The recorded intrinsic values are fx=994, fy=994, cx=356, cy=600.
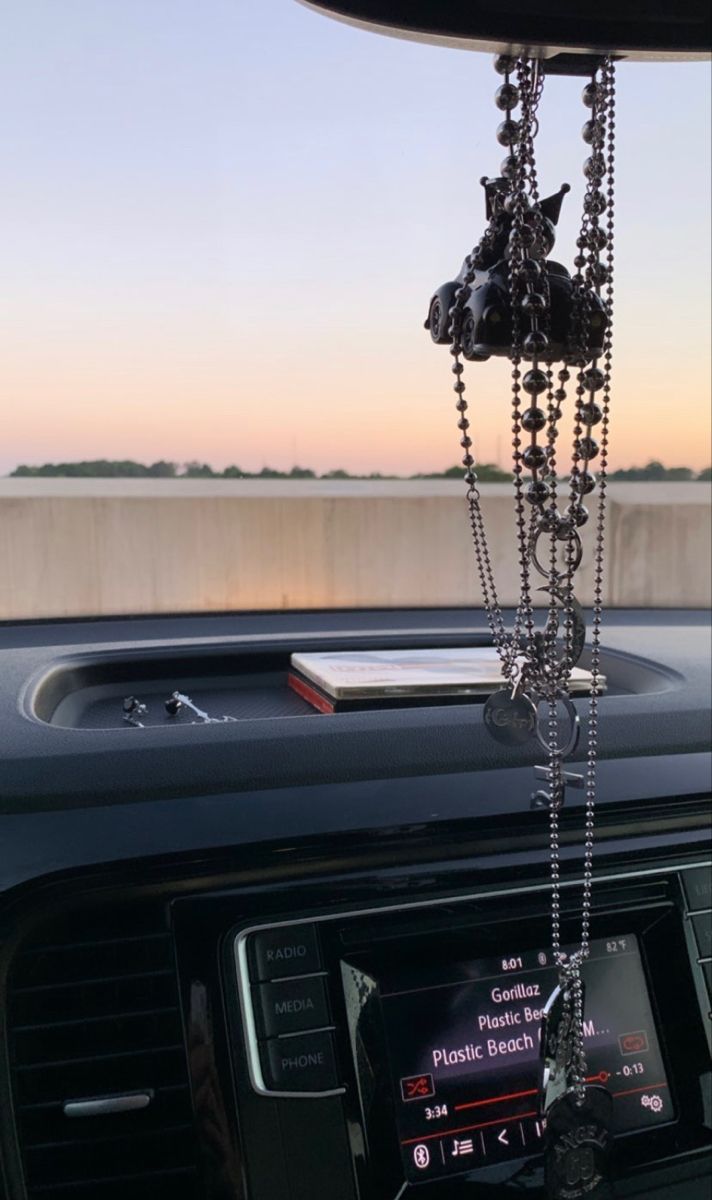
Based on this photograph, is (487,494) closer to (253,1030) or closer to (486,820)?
(486,820)

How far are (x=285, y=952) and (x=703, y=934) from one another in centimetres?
45

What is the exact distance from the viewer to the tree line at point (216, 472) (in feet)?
5.01

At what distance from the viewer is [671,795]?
1055mm

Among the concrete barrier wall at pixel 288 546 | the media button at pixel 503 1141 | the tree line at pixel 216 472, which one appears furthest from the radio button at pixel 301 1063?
the concrete barrier wall at pixel 288 546

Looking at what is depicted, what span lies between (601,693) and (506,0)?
2.58ft

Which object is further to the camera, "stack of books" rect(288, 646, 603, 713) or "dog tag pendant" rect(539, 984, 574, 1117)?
"stack of books" rect(288, 646, 603, 713)

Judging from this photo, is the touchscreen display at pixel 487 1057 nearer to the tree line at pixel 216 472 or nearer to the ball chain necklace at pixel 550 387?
the ball chain necklace at pixel 550 387

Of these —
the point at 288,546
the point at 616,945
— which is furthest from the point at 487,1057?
the point at 288,546

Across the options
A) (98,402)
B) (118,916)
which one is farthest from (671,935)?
(98,402)

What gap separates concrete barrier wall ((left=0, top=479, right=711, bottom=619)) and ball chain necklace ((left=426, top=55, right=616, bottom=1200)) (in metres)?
0.70

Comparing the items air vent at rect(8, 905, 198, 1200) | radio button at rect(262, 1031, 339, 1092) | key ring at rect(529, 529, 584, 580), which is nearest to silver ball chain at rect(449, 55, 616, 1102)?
key ring at rect(529, 529, 584, 580)

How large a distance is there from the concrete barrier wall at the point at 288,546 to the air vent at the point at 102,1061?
32.3 inches

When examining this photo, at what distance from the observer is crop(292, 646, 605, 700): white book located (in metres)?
1.16

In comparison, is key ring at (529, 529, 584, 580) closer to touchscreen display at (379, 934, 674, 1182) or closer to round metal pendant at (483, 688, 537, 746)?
round metal pendant at (483, 688, 537, 746)
